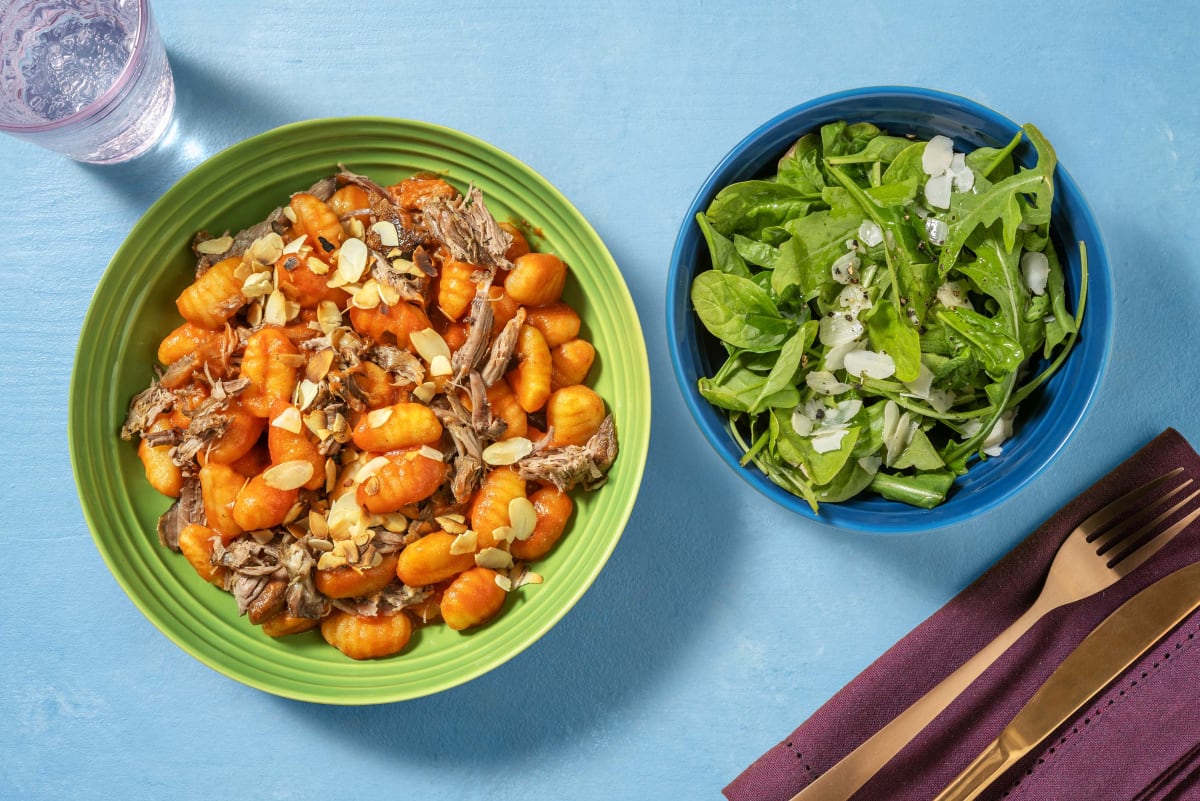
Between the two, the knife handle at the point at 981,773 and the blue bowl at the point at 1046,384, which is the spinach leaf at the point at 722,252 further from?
the knife handle at the point at 981,773

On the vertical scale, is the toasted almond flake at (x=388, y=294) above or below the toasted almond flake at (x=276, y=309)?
above

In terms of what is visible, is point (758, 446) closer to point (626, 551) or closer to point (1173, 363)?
point (626, 551)

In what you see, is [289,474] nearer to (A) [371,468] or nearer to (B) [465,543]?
(A) [371,468]

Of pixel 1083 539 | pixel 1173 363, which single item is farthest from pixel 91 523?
pixel 1173 363

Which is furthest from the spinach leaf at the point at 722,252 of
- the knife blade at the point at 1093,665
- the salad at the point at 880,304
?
the knife blade at the point at 1093,665

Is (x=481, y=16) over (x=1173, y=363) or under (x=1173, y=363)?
under

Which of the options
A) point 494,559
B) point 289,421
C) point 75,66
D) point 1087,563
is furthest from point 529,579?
point 75,66

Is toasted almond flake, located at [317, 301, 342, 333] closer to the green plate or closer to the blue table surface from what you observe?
the green plate
